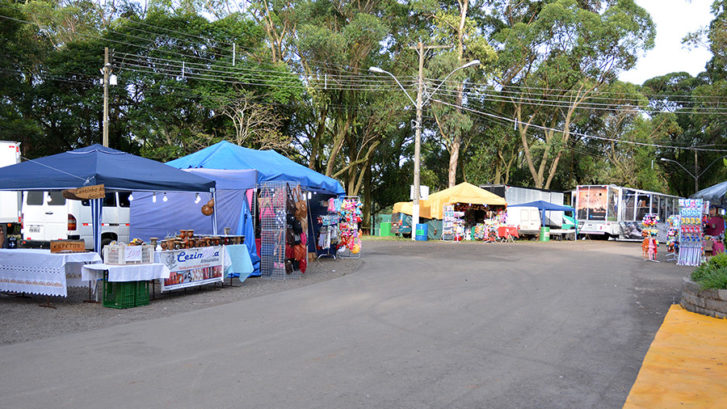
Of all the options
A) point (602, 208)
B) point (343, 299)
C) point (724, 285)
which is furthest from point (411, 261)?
point (602, 208)

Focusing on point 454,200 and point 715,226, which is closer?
point 715,226

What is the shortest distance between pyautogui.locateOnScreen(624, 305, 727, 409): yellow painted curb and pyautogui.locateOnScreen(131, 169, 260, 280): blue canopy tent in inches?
353

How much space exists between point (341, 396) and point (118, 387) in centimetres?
205

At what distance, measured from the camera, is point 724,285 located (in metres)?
7.87

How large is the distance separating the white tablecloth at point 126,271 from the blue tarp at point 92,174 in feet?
4.89

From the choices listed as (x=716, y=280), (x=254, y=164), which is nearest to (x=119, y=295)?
(x=254, y=164)

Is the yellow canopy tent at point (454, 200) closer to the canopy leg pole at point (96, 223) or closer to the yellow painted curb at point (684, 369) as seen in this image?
the yellow painted curb at point (684, 369)

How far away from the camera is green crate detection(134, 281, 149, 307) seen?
876 centimetres

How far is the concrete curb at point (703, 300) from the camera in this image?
25.4 feet

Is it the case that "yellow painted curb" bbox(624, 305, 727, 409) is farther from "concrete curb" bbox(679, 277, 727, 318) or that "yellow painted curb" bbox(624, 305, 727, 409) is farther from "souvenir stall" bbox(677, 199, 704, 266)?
"souvenir stall" bbox(677, 199, 704, 266)

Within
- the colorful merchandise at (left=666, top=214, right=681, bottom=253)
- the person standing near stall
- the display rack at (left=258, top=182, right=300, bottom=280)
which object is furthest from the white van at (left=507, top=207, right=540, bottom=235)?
the display rack at (left=258, top=182, right=300, bottom=280)

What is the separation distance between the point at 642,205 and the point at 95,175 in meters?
31.2

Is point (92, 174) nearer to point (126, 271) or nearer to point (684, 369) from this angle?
point (126, 271)

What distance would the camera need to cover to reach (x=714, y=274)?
809 cm
